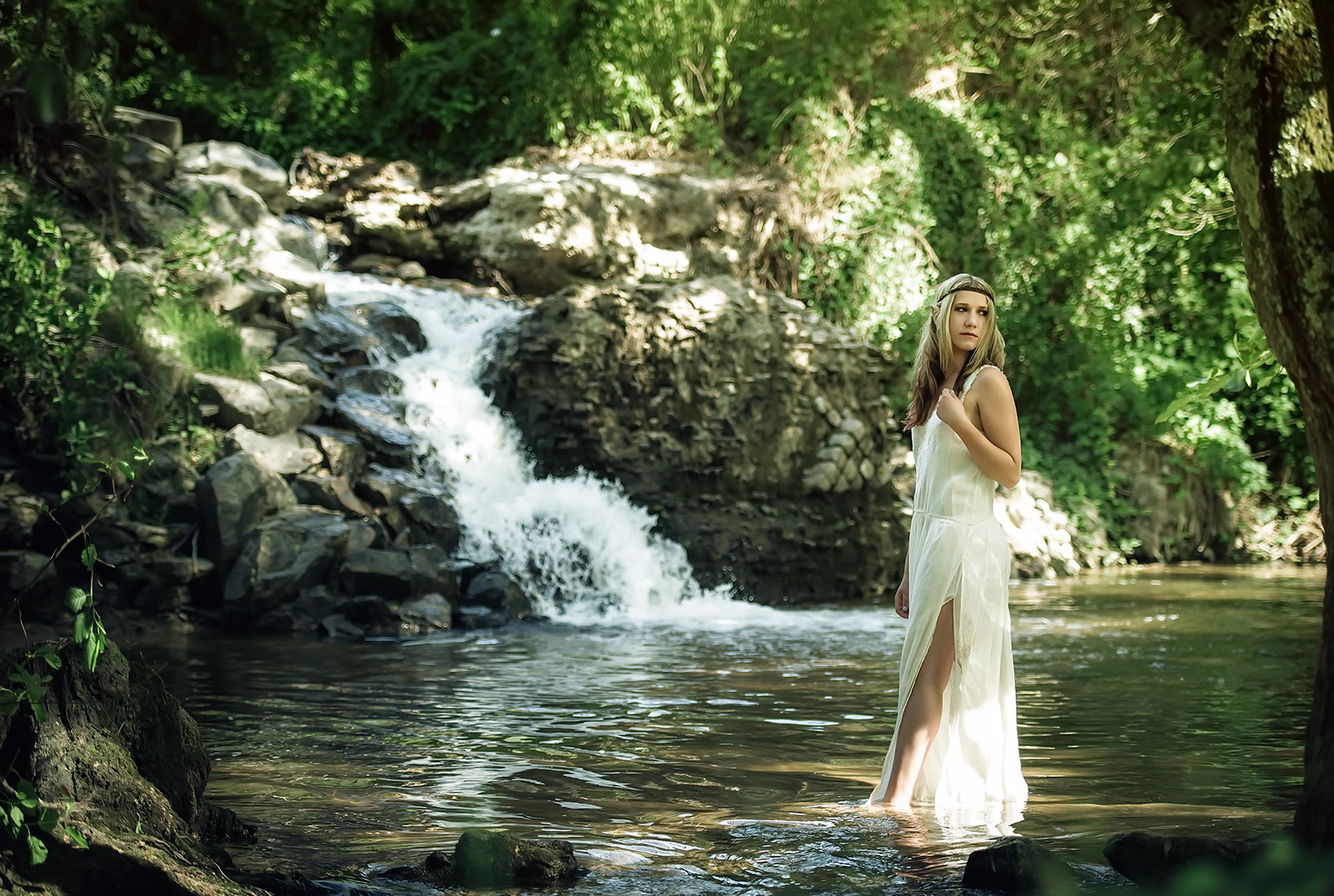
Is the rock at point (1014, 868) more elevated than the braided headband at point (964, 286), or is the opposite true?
the braided headband at point (964, 286)

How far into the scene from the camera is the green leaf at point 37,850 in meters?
2.66

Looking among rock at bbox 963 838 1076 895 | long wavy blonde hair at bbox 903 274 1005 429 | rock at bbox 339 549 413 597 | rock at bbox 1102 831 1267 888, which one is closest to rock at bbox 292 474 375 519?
rock at bbox 339 549 413 597

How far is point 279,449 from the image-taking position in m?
11.5

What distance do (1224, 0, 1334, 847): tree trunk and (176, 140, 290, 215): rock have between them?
14126mm

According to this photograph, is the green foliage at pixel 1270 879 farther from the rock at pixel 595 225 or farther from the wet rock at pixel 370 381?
the rock at pixel 595 225

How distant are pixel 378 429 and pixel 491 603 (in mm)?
2578

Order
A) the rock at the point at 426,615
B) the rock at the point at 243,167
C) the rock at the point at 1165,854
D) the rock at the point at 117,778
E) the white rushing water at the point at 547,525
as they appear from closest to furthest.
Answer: the rock at the point at 117,778 < the rock at the point at 1165,854 < the rock at the point at 426,615 < the white rushing water at the point at 547,525 < the rock at the point at 243,167

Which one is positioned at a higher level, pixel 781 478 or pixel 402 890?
pixel 781 478

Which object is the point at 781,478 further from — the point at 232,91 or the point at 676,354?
the point at 232,91

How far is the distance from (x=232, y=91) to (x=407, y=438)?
33.7 feet

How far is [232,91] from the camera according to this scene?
2009cm

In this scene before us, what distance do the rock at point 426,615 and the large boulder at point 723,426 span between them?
3.01 meters

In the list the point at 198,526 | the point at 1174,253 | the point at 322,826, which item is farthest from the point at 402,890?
the point at 1174,253

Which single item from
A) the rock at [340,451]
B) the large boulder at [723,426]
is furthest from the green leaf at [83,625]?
the large boulder at [723,426]
